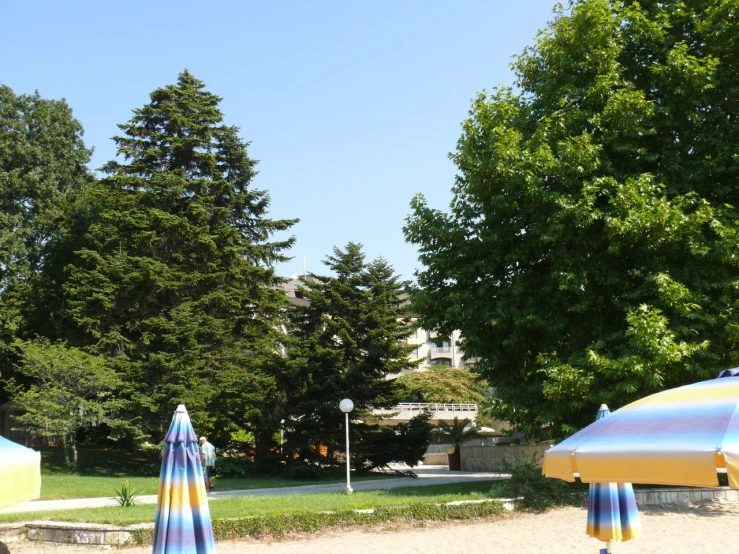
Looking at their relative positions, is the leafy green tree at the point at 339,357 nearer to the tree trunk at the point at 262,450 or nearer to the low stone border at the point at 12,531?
the tree trunk at the point at 262,450

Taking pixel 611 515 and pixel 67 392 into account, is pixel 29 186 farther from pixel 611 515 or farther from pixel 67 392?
pixel 611 515

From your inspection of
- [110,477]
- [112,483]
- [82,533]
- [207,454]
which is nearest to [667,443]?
[82,533]

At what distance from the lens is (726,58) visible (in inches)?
704

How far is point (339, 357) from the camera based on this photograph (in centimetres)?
2994

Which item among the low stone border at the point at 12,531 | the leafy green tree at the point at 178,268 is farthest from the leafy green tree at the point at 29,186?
the low stone border at the point at 12,531

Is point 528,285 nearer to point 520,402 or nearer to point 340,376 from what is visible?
point 520,402

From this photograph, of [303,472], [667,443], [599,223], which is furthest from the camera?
[303,472]

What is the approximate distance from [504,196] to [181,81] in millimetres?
25732

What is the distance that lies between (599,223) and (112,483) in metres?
19.4

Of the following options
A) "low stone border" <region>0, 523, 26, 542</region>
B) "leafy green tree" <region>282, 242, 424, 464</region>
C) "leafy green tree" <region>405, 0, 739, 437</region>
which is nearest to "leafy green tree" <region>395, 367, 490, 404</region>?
"leafy green tree" <region>282, 242, 424, 464</region>

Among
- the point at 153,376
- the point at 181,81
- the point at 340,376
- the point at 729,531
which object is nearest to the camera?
the point at 729,531

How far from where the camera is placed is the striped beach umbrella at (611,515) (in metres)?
9.56

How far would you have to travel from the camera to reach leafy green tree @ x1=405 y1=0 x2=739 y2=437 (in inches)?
644

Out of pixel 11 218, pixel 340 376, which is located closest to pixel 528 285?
pixel 340 376
